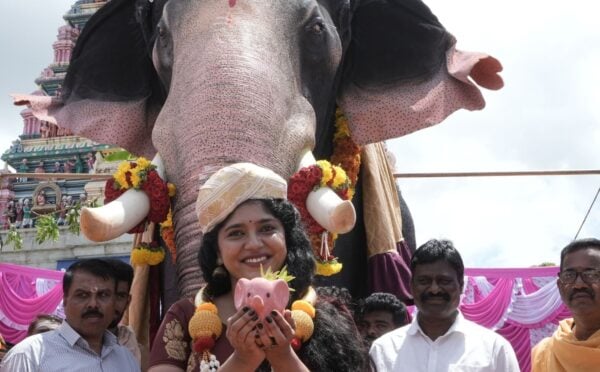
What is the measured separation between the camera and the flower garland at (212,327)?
2605mm

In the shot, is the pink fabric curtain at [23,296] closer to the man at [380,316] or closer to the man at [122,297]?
the man at [380,316]

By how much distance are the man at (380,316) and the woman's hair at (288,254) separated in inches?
65.3

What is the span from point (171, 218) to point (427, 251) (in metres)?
1.20

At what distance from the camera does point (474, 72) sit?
4953 millimetres

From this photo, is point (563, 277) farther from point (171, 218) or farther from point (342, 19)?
point (342, 19)

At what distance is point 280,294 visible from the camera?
7.66 feet

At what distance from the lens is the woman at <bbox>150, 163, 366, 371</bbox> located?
8.76 feet

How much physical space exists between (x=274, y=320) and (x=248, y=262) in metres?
0.39

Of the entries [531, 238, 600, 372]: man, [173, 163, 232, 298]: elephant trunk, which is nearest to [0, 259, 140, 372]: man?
[173, 163, 232, 298]: elephant trunk

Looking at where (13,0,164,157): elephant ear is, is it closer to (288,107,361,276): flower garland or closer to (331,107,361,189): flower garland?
(331,107,361,189): flower garland

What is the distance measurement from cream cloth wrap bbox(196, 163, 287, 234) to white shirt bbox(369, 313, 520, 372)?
0.75 m

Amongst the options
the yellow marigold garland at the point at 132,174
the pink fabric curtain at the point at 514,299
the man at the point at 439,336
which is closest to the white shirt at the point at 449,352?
the man at the point at 439,336

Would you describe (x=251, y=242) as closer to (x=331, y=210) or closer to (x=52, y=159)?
(x=331, y=210)

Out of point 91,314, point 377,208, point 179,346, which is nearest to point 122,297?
point 91,314
